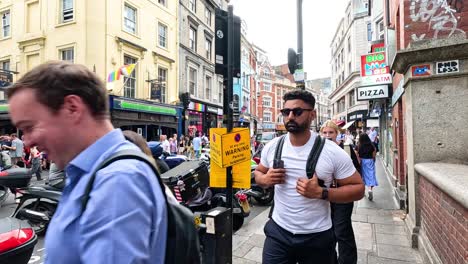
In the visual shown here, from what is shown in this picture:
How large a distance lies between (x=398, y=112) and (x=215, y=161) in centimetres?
579

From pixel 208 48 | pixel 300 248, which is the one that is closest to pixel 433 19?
pixel 300 248

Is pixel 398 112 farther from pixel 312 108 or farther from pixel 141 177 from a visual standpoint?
pixel 141 177

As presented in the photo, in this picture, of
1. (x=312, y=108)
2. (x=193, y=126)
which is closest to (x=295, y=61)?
(x=312, y=108)

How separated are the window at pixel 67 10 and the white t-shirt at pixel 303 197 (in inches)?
757

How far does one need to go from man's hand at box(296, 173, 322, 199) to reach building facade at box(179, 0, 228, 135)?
2216cm

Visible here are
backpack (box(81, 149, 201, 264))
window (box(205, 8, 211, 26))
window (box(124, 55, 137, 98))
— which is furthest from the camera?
window (box(205, 8, 211, 26))

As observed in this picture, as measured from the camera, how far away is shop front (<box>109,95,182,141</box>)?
17864 mm

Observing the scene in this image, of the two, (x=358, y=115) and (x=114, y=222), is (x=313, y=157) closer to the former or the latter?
(x=114, y=222)

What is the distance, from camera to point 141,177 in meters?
1.00

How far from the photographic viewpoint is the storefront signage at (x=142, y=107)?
17741 millimetres

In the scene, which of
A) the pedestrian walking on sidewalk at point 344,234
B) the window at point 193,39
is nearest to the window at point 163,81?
the window at point 193,39

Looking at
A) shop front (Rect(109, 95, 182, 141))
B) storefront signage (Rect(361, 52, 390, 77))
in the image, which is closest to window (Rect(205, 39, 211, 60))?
shop front (Rect(109, 95, 182, 141))

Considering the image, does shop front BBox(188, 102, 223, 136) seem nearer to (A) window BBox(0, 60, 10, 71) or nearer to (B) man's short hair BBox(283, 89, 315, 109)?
(A) window BBox(0, 60, 10, 71)

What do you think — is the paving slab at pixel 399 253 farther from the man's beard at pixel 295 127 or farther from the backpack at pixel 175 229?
the backpack at pixel 175 229
